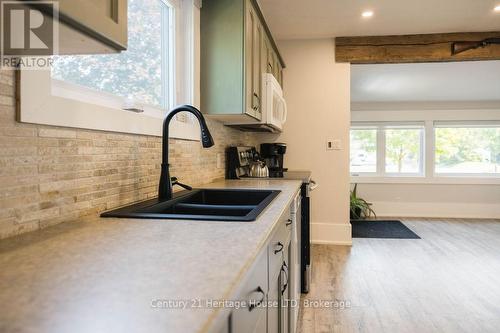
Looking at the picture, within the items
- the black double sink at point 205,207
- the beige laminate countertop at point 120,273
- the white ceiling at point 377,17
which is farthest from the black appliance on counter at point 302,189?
the beige laminate countertop at point 120,273

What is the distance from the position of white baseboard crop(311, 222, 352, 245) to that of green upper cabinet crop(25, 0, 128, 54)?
3.54 m

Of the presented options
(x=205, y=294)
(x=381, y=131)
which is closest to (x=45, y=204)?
(x=205, y=294)

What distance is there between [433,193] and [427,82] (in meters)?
2.10

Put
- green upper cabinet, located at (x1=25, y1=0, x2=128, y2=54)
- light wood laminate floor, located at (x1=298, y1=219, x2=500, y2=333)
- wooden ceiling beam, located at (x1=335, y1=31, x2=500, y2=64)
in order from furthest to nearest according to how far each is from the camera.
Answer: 1. wooden ceiling beam, located at (x1=335, y1=31, x2=500, y2=64)
2. light wood laminate floor, located at (x1=298, y1=219, x2=500, y2=333)
3. green upper cabinet, located at (x1=25, y1=0, x2=128, y2=54)

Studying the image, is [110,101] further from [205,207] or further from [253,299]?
[253,299]

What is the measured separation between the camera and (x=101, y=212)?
1218 mm

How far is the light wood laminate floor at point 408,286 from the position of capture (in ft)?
6.94

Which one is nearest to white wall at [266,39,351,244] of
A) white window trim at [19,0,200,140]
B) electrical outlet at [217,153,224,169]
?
electrical outlet at [217,153,224,169]

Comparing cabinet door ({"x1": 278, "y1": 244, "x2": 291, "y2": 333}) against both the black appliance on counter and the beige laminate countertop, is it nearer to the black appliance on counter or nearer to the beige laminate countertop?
the beige laminate countertop

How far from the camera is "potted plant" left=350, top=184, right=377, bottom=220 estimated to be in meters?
5.66

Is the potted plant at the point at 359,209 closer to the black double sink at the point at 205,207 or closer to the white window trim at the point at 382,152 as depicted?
the white window trim at the point at 382,152

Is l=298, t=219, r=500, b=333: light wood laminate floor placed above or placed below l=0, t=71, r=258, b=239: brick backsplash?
below

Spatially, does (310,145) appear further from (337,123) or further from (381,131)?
(381,131)

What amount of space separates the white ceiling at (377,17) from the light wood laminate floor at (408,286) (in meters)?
2.27
